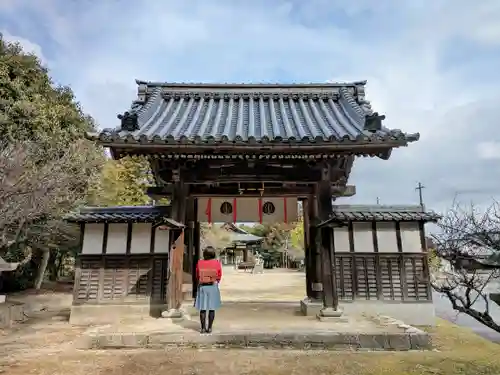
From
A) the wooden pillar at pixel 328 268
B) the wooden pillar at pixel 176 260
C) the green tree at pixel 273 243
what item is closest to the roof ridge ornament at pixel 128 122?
the wooden pillar at pixel 176 260

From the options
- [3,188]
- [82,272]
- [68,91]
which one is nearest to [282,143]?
[82,272]

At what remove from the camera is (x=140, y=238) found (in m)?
8.56

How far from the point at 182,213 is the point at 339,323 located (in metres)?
3.78

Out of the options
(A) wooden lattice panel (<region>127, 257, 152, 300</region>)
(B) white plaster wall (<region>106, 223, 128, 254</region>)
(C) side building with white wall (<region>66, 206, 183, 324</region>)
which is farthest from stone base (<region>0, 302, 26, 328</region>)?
(A) wooden lattice panel (<region>127, 257, 152, 300</region>)

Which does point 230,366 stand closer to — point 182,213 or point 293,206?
point 182,213

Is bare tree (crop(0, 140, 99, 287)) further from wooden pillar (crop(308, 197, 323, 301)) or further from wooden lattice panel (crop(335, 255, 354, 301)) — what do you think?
wooden lattice panel (crop(335, 255, 354, 301))

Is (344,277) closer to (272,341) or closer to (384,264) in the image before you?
(384,264)

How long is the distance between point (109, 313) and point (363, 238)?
620cm

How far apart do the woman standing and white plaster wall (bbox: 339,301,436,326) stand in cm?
354

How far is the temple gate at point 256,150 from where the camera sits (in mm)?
6273

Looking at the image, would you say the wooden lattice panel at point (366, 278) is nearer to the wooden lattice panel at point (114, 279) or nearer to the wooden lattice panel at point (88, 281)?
the wooden lattice panel at point (114, 279)

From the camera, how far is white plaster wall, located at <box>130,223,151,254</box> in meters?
8.50

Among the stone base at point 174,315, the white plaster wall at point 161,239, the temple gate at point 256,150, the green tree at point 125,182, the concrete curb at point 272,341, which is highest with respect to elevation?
the green tree at point 125,182

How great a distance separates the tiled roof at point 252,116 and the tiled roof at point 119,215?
7.09ft
